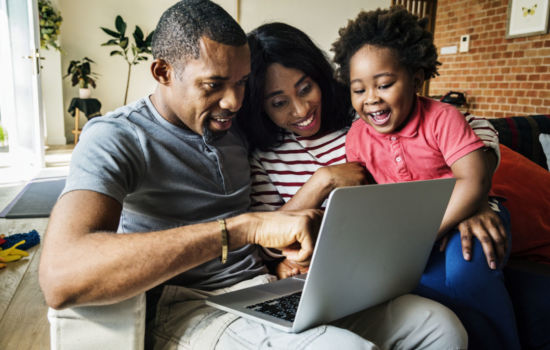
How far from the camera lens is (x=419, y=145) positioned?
1375mm

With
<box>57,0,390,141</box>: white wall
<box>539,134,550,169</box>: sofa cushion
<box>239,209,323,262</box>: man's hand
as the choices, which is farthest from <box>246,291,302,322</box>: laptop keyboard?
<box>57,0,390,141</box>: white wall

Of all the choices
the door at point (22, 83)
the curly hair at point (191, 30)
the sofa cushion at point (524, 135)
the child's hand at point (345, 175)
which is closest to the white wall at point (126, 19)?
the door at point (22, 83)

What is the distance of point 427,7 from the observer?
668 centimetres

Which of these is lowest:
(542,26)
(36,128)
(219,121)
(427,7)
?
(36,128)

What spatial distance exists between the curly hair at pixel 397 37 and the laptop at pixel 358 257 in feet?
1.84

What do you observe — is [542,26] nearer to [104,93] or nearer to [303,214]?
[303,214]

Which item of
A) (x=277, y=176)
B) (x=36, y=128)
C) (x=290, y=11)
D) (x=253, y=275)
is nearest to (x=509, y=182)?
(x=277, y=176)

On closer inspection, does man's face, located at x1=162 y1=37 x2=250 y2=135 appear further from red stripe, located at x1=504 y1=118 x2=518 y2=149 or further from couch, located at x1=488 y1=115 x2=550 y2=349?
red stripe, located at x1=504 y1=118 x2=518 y2=149

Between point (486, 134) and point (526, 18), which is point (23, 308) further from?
point (526, 18)

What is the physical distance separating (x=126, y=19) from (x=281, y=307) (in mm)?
6867

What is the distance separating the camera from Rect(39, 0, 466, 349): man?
2.70 ft

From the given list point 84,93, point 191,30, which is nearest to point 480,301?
point 191,30

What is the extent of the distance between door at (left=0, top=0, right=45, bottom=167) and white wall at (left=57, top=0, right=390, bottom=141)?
151 cm

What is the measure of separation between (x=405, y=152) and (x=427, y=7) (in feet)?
19.9
